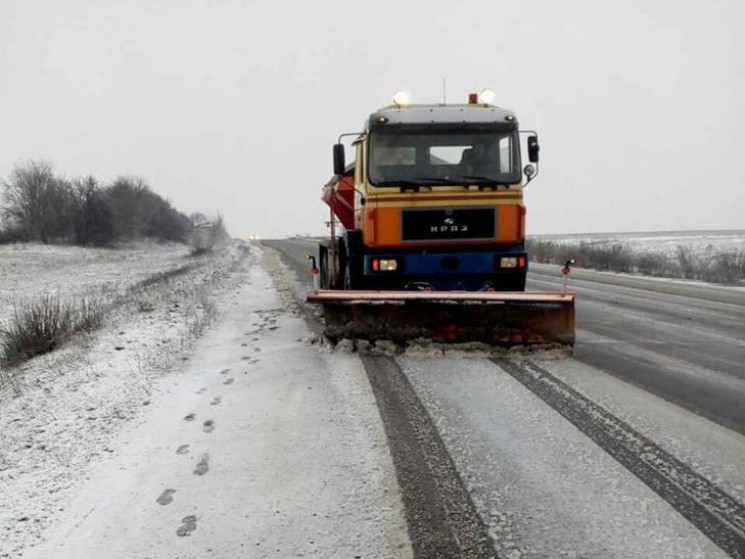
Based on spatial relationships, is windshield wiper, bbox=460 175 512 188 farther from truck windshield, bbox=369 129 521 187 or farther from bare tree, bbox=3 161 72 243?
bare tree, bbox=3 161 72 243

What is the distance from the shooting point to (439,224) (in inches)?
295

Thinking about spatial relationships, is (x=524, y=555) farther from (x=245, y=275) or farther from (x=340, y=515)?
(x=245, y=275)

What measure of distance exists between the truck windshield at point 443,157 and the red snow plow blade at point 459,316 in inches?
70.6

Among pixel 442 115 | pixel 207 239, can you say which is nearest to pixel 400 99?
pixel 442 115

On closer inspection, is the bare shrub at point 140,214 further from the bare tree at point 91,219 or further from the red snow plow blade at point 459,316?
the red snow plow blade at point 459,316

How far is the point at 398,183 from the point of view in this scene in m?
7.55

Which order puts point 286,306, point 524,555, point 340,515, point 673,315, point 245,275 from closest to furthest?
point 524,555 < point 340,515 < point 673,315 < point 286,306 < point 245,275

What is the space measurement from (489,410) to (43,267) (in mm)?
37699

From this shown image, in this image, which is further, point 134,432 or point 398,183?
point 398,183

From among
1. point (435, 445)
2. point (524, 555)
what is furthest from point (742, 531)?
point (435, 445)

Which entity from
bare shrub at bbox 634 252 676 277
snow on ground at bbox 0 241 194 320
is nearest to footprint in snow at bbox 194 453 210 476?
snow on ground at bbox 0 241 194 320

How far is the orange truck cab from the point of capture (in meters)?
7.50

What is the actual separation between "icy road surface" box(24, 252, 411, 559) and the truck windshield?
301 cm

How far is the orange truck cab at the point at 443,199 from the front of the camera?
7.50 meters
